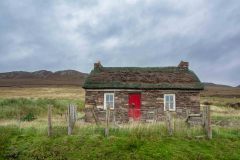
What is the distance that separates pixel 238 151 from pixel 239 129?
11.4 feet

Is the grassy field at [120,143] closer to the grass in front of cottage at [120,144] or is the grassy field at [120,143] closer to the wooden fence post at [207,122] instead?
Answer: the grass in front of cottage at [120,144]

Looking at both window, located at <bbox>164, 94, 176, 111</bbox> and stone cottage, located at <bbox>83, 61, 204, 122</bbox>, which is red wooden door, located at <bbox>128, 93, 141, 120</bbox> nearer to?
stone cottage, located at <bbox>83, 61, 204, 122</bbox>

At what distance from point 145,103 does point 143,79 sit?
83.5 inches

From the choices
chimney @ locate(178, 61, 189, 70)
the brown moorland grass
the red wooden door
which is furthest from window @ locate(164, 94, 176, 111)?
the brown moorland grass

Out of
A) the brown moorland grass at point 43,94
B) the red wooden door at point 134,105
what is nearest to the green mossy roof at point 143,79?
the red wooden door at point 134,105

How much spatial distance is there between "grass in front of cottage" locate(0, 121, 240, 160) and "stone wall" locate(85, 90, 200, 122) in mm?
9028

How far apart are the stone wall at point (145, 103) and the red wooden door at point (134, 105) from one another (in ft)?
0.83

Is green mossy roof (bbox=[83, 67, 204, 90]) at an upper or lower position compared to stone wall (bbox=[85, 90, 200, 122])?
upper

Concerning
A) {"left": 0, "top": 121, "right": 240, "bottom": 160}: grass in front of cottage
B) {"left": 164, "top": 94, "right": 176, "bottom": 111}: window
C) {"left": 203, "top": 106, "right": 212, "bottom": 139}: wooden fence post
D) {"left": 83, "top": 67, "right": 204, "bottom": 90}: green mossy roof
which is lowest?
{"left": 0, "top": 121, "right": 240, "bottom": 160}: grass in front of cottage

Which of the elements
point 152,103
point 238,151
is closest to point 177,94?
point 152,103

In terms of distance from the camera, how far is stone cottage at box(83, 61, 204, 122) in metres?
26.5

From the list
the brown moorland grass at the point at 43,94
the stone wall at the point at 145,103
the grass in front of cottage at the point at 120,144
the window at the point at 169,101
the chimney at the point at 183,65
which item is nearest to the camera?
the grass in front of cottage at the point at 120,144

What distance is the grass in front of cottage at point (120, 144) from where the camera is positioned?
46.7ft

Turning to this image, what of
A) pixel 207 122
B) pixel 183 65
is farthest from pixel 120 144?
pixel 183 65
